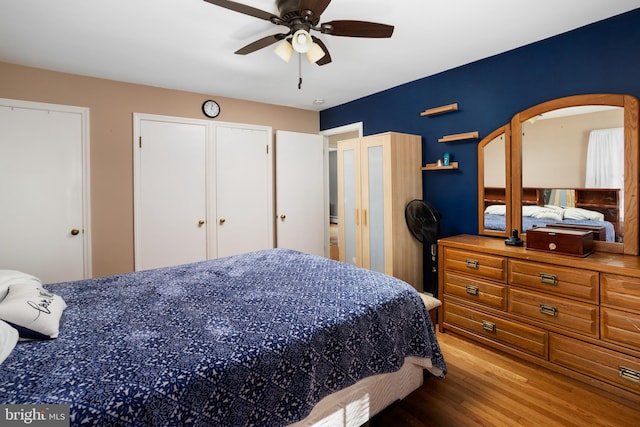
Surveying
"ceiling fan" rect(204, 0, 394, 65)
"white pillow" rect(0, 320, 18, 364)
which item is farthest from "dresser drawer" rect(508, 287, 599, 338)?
"white pillow" rect(0, 320, 18, 364)

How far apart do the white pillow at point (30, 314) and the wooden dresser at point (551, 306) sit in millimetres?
2673

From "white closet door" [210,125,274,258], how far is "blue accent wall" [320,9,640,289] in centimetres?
143

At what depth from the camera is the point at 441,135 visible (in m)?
3.36

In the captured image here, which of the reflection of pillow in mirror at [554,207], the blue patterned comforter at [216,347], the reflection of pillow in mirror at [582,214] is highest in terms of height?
the reflection of pillow in mirror at [554,207]

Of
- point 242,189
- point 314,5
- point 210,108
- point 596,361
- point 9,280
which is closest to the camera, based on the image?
point 9,280

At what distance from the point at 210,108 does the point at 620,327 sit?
13.9 feet

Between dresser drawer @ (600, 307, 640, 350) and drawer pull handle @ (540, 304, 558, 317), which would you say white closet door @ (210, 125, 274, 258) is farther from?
dresser drawer @ (600, 307, 640, 350)

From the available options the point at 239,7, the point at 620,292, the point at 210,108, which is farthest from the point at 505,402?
the point at 210,108

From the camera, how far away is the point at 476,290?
8.66 feet

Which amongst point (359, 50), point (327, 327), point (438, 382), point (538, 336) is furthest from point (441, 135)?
point (327, 327)

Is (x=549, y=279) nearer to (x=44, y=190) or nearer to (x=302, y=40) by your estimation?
(x=302, y=40)

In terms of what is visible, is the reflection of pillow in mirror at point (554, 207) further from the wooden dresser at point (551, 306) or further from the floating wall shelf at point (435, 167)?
the floating wall shelf at point (435, 167)

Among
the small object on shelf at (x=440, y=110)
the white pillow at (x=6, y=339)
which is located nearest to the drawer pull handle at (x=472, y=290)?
the small object on shelf at (x=440, y=110)

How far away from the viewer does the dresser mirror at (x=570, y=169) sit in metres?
2.22
